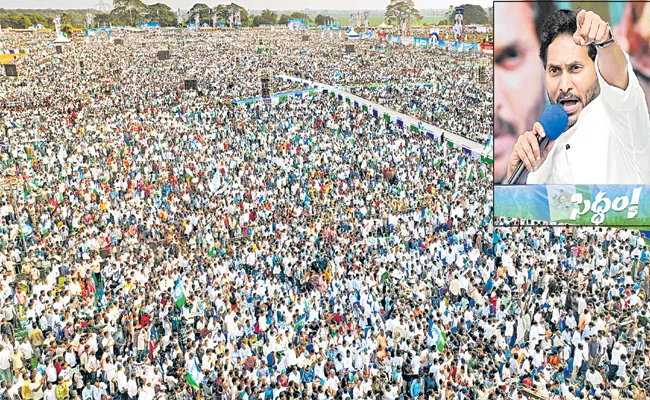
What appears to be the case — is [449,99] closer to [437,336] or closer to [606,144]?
[606,144]

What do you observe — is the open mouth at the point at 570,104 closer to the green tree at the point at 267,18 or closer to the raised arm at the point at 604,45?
the raised arm at the point at 604,45

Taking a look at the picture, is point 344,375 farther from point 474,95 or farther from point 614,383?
point 474,95

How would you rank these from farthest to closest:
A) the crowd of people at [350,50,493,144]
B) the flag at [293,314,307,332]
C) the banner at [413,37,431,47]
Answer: the banner at [413,37,431,47], the crowd of people at [350,50,493,144], the flag at [293,314,307,332]

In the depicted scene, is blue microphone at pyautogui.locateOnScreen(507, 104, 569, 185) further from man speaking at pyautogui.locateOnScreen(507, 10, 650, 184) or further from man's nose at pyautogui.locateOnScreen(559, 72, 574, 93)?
man's nose at pyautogui.locateOnScreen(559, 72, 574, 93)

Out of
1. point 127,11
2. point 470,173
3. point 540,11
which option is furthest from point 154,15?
point 540,11

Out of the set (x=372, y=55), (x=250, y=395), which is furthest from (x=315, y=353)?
(x=372, y=55)

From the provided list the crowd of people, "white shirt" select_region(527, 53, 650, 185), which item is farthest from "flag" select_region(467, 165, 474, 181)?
"white shirt" select_region(527, 53, 650, 185)
